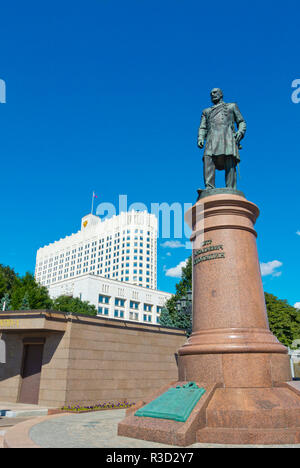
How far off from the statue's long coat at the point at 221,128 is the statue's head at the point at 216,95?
0.80 ft

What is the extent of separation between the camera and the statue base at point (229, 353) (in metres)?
5.88

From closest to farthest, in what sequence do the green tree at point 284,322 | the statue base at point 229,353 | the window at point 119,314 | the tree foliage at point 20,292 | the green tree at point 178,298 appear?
the statue base at point 229,353
the green tree at point 178,298
the green tree at point 284,322
the tree foliage at point 20,292
the window at point 119,314

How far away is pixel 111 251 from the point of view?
390 ft

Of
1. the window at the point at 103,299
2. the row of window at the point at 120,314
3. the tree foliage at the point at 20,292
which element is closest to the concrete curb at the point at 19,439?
the tree foliage at the point at 20,292

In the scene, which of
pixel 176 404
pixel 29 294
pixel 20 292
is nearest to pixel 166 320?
pixel 29 294

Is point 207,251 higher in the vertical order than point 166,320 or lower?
lower

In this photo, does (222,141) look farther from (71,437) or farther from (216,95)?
(71,437)

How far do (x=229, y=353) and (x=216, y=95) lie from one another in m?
7.85

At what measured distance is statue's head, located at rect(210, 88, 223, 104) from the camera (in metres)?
11.0

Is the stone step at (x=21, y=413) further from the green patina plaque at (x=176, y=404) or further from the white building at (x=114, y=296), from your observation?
the white building at (x=114, y=296)

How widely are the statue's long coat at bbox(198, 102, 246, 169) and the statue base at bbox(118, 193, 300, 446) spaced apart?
1.41 meters
